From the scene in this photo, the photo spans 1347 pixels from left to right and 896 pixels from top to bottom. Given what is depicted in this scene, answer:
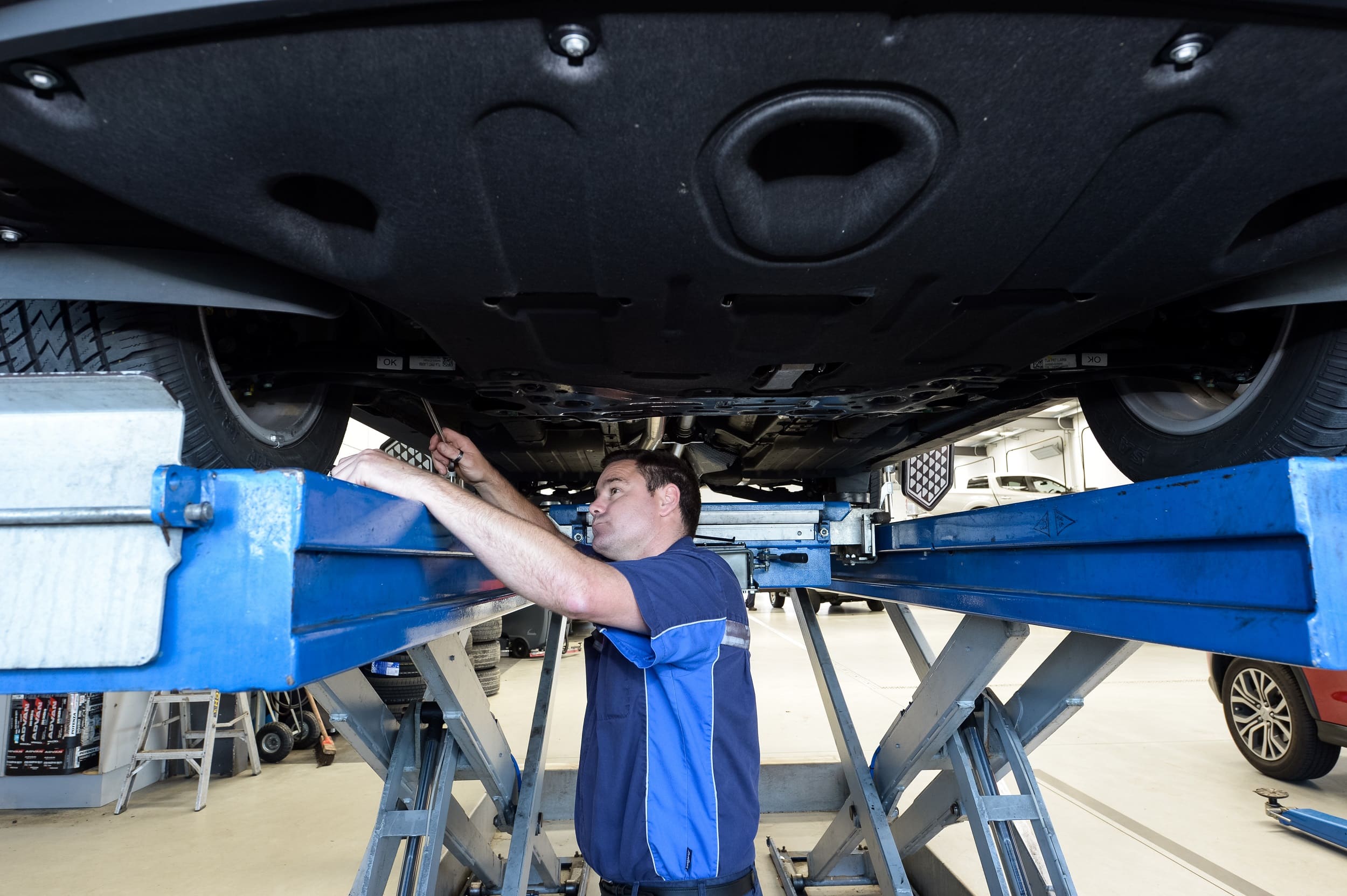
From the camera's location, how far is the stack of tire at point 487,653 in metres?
4.89

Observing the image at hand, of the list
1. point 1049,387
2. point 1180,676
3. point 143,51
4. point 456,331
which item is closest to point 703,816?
point 456,331

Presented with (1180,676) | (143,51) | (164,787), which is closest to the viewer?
(143,51)

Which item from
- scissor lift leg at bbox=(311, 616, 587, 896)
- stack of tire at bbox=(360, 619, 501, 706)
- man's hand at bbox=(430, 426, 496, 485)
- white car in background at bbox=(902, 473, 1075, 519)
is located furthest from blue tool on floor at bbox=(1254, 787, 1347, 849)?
white car in background at bbox=(902, 473, 1075, 519)

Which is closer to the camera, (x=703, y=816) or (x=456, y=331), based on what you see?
(x=456, y=331)

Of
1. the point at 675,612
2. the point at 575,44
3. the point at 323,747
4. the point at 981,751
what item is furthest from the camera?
the point at 323,747

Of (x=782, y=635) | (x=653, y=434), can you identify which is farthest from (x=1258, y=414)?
(x=782, y=635)

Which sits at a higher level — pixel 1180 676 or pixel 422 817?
pixel 422 817

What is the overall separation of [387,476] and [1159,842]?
3063 millimetres

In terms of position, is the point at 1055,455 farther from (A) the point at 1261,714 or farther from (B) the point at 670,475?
(B) the point at 670,475

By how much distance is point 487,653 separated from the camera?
16.1 ft

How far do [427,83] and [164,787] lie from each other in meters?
4.27

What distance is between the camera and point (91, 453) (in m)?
0.69

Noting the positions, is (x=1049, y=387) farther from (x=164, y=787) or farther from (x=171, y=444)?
(x=164, y=787)

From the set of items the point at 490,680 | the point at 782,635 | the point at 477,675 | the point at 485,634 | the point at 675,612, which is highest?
the point at 675,612
